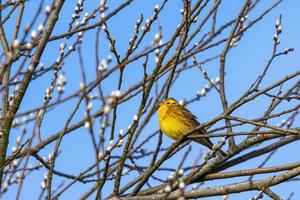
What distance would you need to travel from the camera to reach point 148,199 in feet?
16.1

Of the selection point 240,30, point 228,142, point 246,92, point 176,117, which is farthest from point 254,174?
point 176,117

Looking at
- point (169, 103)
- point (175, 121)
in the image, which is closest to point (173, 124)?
point (175, 121)

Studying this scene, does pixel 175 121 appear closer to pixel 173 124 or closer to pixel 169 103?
pixel 173 124

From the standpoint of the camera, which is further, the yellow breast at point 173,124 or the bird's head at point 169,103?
the bird's head at point 169,103

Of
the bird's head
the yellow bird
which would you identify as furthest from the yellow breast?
the bird's head

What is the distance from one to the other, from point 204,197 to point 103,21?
2.10m

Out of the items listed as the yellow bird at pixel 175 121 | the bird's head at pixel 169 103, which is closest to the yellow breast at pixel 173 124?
the yellow bird at pixel 175 121

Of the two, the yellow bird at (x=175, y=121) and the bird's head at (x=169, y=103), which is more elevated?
the bird's head at (x=169, y=103)

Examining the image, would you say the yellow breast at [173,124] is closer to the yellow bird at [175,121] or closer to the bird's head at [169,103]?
the yellow bird at [175,121]

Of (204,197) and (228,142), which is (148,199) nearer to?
(204,197)

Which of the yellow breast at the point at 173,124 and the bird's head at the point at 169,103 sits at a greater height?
the bird's head at the point at 169,103

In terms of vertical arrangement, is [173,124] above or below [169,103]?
below

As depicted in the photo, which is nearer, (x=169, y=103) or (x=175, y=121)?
(x=175, y=121)

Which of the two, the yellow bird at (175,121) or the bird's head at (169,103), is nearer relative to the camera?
the yellow bird at (175,121)
